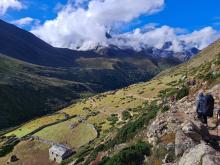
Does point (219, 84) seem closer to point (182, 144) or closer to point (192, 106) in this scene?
point (192, 106)

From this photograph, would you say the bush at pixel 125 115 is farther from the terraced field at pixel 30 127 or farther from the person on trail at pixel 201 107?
the person on trail at pixel 201 107

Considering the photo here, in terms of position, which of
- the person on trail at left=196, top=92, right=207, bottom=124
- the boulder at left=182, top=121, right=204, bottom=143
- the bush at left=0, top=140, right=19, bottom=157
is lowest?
the bush at left=0, top=140, right=19, bottom=157

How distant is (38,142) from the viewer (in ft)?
338

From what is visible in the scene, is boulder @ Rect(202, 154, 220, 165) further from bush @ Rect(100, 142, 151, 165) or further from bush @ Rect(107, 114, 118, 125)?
bush @ Rect(107, 114, 118, 125)

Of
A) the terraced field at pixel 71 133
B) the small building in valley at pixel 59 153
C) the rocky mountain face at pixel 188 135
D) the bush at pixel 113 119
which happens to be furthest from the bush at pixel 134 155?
the bush at pixel 113 119

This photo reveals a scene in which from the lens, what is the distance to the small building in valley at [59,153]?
85.3 m

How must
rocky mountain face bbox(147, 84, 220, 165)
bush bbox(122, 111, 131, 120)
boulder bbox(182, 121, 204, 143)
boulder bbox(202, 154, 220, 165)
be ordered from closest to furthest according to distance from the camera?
1. boulder bbox(202, 154, 220, 165)
2. rocky mountain face bbox(147, 84, 220, 165)
3. boulder bbox(182, 121, 204, 143)
4. bush bbox(122, 111, 131, 120)

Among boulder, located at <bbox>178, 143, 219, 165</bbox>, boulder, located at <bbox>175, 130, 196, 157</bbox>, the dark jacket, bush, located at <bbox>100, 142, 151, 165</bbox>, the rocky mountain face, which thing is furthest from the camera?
bush, located at <bbox>100, 142, 151, 165</bbox>

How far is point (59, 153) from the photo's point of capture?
85938 millimetres

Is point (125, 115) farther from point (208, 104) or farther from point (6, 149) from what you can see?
point (208, 104)

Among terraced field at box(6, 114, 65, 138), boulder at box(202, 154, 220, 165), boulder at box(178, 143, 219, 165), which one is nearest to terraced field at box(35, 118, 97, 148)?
terraced field at box(6, 114, 65, 138)

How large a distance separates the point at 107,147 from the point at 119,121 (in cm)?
5044

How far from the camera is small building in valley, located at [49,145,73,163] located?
8528 cm

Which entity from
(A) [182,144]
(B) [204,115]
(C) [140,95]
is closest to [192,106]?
(B) [204,115]
